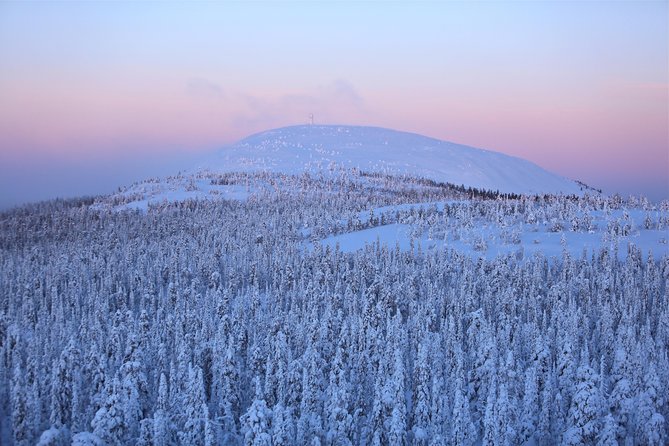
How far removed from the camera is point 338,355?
57.2 meters

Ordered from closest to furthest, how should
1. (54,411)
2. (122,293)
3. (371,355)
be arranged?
(54,411), (371,355), (122,293)

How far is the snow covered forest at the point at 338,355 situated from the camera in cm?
4553

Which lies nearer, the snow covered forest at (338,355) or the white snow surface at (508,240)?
the snow covered forest at (338,355)

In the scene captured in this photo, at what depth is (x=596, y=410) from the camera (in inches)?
1660

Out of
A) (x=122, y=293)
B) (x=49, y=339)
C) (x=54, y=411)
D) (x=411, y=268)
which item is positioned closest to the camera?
(x=54, y=411)

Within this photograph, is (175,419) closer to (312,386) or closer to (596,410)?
(312,386)

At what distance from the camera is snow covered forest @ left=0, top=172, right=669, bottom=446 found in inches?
1793

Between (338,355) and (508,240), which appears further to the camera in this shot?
(508,240)

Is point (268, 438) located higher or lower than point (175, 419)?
higher

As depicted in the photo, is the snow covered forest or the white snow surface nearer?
the snow covered forest

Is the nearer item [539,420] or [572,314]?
[539,420]

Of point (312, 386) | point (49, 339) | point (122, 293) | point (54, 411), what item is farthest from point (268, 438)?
point (122, 293)

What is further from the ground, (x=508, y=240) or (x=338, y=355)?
(x=338, y=355)

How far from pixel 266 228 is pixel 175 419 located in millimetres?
145241
